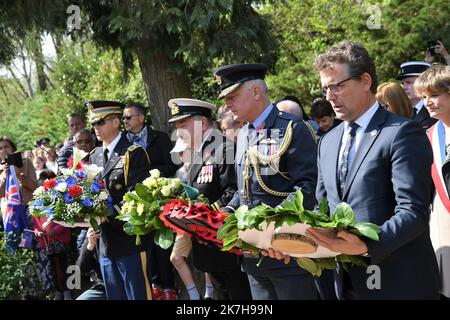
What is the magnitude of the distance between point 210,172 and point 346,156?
2.42 meters

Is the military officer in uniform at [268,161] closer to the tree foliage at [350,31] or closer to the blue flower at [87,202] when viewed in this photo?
the blue flower at [87,202]

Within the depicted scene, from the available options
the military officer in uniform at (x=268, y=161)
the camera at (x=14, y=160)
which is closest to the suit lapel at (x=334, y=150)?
the military officer in uniform at (x=268, y=161)

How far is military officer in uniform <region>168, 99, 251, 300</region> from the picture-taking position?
5.41 metres

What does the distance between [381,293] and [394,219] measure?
43 centimetres

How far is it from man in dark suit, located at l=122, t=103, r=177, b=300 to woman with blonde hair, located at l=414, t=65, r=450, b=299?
3.44 meters

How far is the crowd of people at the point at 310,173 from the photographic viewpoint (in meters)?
3.05

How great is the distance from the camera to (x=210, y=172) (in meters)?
5.53

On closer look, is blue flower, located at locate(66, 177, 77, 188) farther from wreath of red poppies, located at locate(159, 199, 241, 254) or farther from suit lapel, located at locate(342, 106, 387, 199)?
suit lapel, located at locate(342, 106, 387, 199)

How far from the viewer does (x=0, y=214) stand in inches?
378

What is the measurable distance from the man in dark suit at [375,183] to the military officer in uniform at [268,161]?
2.70ft

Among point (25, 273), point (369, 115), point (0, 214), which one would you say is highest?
point (369, 115)

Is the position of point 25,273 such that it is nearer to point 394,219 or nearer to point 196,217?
point 196,217

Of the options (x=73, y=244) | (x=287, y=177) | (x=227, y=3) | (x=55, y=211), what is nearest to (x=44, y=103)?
(x=73, y=244)

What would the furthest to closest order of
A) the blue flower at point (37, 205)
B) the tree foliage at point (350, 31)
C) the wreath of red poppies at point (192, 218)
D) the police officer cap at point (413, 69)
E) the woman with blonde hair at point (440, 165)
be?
the tree foliage at point (350, 31), the police officer cap at point (413, 69), the blue flower at point (37, 205), the woman with blonde hair at point (440, 165), the wreath of red poppies at point (192, 218)
